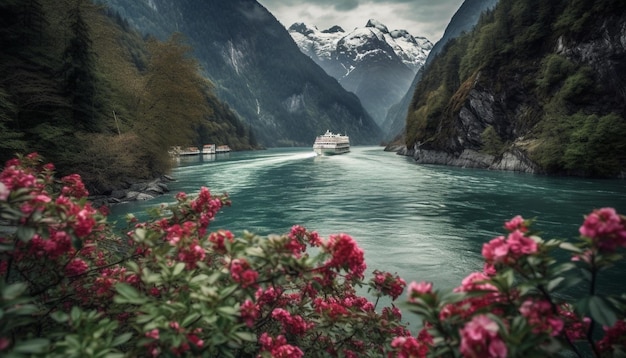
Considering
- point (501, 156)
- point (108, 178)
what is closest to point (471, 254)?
point (108, 178)

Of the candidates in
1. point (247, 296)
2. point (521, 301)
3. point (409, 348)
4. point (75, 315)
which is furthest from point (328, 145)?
point (521, 301)

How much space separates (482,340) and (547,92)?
2525 inches

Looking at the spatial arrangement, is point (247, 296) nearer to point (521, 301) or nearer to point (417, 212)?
point (521, 301)

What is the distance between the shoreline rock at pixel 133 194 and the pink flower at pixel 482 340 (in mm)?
25379

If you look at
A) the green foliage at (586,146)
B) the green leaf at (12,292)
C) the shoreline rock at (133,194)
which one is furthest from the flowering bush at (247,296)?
the green foliage at (586,146)

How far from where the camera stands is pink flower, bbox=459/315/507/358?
1.97 m

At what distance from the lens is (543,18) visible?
5988cm

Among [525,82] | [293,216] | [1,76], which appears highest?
[525,82]

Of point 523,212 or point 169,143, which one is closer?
point 523,212

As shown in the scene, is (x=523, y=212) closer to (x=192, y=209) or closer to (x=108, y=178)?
(x=192, y=209)

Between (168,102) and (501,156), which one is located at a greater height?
(168,102)

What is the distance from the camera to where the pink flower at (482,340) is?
77.4 inches

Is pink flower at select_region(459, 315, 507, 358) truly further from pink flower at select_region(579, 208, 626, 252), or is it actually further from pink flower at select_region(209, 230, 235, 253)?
pink flower at select_region(209, 230, 235, 253)

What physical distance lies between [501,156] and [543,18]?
2822 cm
